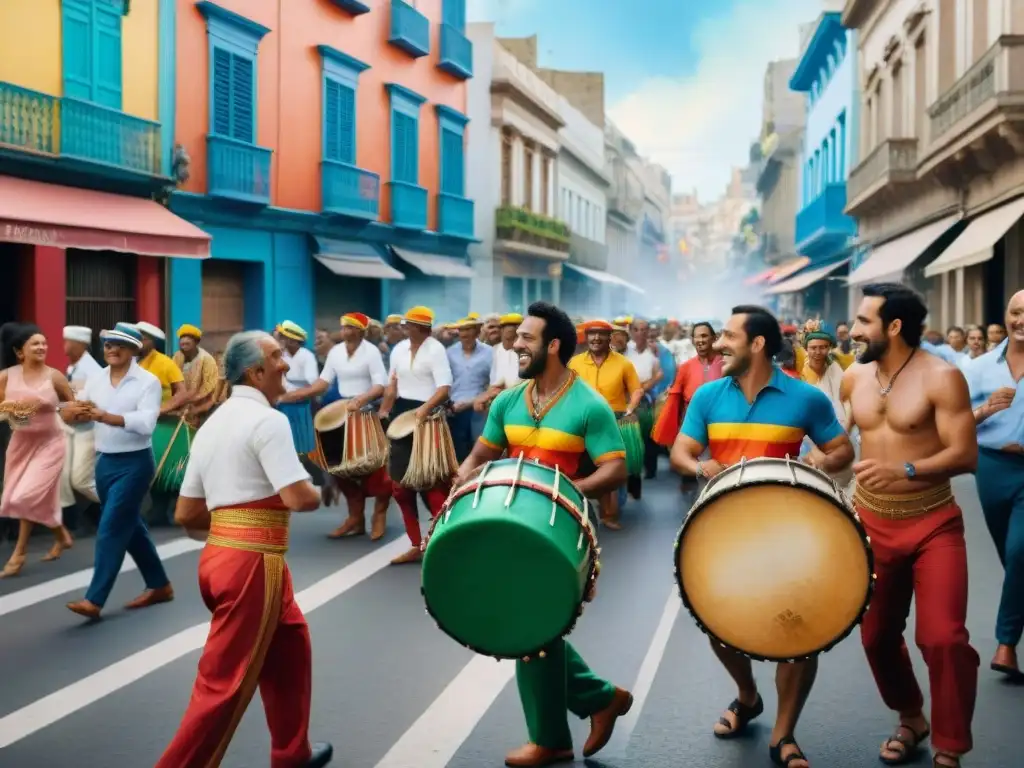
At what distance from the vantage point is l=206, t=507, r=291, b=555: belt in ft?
16.1

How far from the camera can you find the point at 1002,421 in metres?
7.03

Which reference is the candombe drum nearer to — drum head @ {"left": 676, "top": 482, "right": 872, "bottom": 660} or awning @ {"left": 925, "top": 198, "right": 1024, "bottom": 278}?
drum head @ {"left": 676, "top": 482, "right": 872, "bottom": 660}

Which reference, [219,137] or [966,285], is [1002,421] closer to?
[219,137]

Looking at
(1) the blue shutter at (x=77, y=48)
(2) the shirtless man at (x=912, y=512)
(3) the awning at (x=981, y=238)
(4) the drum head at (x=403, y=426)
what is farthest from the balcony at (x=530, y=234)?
(2) the shirtless man at (x=912, y=512)

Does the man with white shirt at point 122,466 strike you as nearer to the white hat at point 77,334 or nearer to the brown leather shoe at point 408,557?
the brown leather shoe at point 408,557

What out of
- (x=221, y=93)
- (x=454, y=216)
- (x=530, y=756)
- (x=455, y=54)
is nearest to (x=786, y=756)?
(x=530, y=756)

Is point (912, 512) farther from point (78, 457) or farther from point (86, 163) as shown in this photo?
point (86, 163)

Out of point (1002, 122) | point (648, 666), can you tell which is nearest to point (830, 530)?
point (648, 666)

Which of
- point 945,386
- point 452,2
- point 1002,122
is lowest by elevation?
point 945,386

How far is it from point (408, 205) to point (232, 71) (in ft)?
25.8

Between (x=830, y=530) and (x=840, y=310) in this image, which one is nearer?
(x=830, y=530)

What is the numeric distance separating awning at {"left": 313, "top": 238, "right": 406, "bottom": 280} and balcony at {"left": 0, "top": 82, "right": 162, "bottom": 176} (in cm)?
616

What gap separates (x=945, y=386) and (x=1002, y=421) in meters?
1.83

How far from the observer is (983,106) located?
19281 millimetres
